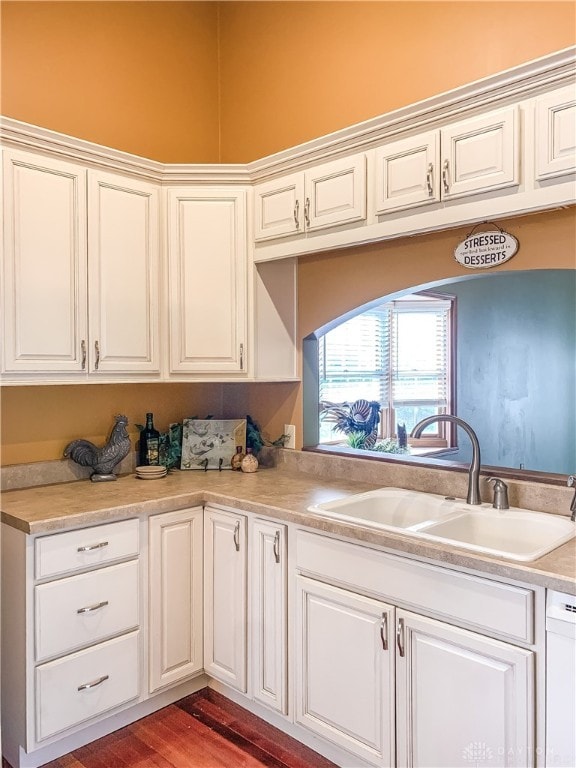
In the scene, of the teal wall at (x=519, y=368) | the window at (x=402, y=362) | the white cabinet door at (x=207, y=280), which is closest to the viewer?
the white cabinet door at (x=207, y=280)

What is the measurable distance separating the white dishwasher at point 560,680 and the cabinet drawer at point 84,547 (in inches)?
59.8

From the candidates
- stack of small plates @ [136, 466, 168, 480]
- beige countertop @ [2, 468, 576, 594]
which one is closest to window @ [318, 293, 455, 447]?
beige countertop @ [2, 468, 576, 594]

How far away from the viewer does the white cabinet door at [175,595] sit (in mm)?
2391

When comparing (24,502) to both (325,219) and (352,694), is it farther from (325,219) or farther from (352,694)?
(325,219)

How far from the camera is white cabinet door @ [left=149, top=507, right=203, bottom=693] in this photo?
239 cm

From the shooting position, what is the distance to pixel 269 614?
226cm

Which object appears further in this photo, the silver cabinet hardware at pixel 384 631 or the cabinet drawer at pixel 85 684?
the cabinet drawer at pixel 85 684

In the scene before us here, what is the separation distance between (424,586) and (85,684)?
1338 mm

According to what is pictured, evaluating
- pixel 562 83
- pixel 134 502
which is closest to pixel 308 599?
pixel 134 502

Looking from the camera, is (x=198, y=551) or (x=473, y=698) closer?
(x=473, y=698)

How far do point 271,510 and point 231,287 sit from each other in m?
1.11

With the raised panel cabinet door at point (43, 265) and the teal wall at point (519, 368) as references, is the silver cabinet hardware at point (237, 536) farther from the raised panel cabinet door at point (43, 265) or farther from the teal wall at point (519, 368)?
the teal wall at point (519, 368)

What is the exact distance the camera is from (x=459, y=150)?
2.04 meters

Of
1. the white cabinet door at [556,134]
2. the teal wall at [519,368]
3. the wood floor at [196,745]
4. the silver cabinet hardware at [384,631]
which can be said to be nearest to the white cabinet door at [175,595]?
the wood floor at [196,745]
